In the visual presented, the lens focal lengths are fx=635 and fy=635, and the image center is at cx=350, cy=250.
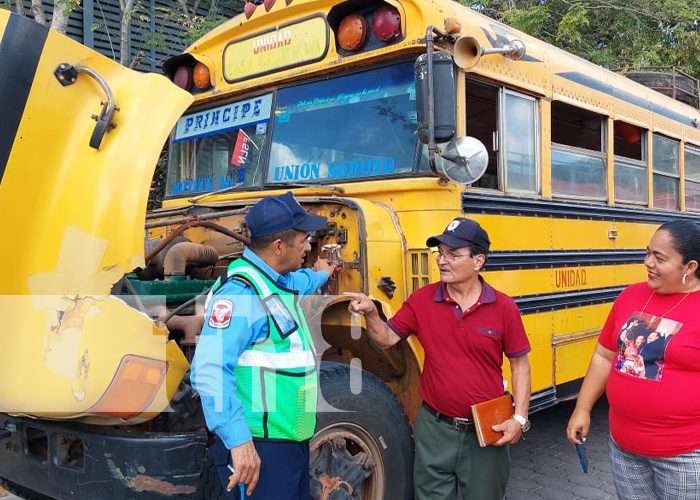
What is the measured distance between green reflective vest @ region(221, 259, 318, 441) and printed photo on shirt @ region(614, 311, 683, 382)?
1.15 meters

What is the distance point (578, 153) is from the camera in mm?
3912

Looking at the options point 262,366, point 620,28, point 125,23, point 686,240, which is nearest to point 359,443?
point 262,366

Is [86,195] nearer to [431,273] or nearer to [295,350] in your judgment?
[295,350]

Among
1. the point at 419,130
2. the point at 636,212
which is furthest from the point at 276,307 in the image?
the point at 636,212

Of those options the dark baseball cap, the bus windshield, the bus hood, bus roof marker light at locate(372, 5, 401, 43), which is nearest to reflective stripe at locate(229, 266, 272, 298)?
the bus hood

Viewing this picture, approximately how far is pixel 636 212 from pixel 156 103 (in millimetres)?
3523

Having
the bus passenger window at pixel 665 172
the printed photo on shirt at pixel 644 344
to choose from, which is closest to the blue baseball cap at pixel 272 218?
the printed photo on shirt at pixel 644 344

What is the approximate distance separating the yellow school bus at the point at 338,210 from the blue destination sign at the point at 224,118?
0.04ft

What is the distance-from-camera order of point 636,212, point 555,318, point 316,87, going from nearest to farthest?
point 316,87
point 555,318
point 636,212

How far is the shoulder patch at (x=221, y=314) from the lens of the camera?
6.01 feet

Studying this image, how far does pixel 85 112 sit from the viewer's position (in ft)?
7.16

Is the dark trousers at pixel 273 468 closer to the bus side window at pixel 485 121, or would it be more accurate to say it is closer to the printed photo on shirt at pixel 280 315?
the printed photo on shirt at pixel 280 315

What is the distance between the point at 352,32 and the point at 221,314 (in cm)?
179

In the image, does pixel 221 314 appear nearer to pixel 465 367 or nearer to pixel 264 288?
pixel 264 288
